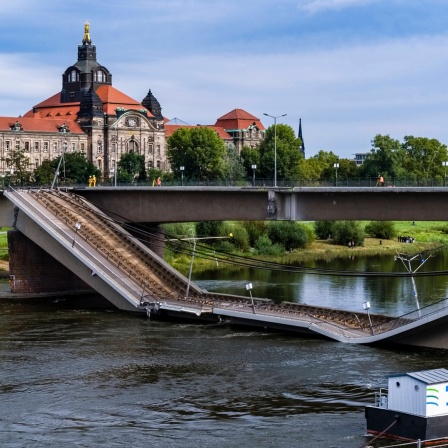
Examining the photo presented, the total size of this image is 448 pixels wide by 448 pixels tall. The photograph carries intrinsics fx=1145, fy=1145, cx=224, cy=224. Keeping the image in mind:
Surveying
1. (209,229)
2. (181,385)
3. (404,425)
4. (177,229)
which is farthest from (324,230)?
(404,425)

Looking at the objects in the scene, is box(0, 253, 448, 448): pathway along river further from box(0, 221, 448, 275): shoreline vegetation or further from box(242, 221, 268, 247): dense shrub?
box(242, 221, 268, 247): dense shrub

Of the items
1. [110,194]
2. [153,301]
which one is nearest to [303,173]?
[110,194]

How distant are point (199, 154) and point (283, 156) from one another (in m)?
13.3

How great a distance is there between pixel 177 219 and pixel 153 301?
10569 mm

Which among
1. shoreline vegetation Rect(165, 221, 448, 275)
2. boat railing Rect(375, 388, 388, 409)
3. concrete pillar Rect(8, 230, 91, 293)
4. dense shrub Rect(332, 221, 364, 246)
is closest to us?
boat railing Rect(375, 388, 388, 409)

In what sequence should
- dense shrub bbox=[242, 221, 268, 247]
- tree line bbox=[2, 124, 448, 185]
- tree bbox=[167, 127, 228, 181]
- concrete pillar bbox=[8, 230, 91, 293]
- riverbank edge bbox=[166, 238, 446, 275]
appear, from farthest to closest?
tree bbox=[167, 127, 228, 181], tree line bbox=[2, 124, 448, 185], dense shrub bbox=[242, 221, 268, 247], riverbank edge bbox=[166, 238, 446, 275], concrete pillar bbox=[8, 230, 91, 293]

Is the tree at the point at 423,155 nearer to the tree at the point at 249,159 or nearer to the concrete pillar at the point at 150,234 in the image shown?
the tree at the point at 249,159

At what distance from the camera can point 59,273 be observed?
74938 mm

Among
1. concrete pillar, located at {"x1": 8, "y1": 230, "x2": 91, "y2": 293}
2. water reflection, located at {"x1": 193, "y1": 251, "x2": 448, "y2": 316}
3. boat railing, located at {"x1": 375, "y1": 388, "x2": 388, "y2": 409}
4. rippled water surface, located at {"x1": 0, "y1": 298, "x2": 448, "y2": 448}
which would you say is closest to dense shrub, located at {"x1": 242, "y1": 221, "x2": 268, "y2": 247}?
water reflection, located at {"x1": 193, "y1": 251, "x2": 448, "y2": 316}

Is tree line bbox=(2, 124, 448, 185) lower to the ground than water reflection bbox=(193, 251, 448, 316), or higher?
higher

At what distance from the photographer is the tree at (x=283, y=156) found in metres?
176

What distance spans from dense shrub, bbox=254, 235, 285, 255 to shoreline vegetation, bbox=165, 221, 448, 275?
0.81 metres

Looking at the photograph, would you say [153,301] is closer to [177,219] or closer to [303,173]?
[177,219]

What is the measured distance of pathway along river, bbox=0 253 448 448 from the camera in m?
38.9
